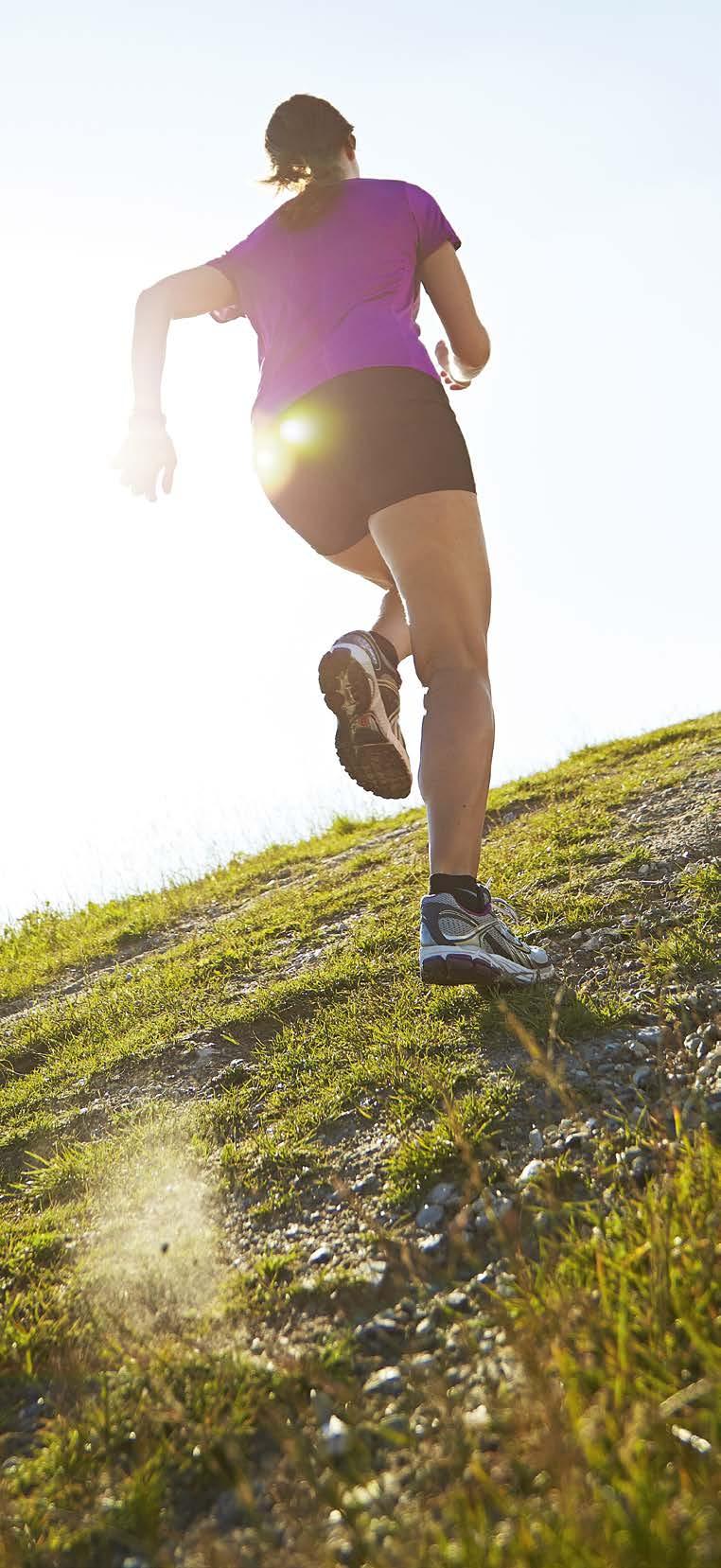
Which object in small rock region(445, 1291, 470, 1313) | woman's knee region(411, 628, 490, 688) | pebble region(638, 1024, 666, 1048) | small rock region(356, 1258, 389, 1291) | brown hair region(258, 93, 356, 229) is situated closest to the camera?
small rock region(445, 1291, 470, 1313)

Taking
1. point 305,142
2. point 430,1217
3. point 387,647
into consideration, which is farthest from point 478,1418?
point 305,142

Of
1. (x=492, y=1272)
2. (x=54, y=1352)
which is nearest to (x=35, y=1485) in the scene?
(x=54, y=1352)

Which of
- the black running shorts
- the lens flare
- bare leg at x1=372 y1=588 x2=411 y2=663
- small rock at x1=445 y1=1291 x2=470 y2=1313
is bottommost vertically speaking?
small rock at x1=445 y1=1291 x2=470 y2=1313

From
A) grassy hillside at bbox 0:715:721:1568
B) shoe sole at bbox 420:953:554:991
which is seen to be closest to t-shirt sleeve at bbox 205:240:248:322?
shoe sole at bbox 420:953:554:991

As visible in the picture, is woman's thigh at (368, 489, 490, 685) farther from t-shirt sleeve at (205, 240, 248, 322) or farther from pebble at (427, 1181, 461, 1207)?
pebble at (427, 1181, 461, 1207)

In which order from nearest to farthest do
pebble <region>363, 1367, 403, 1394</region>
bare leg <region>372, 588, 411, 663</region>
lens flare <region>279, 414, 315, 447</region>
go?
pebble <region>363, 1367, 403, 1394</region> < lens flare <region>279, 414, 315, 447</region> < bare leg <region>372, 588, 411, 663</region>

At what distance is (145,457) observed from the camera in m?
3.30

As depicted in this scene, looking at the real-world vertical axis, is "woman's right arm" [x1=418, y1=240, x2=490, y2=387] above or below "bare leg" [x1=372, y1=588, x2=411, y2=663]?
above

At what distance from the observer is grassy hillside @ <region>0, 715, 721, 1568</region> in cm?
135

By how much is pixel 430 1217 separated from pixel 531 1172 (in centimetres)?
24

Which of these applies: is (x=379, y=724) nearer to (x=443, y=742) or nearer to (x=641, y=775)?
(x=443, y=742)

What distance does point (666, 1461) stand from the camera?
128cm

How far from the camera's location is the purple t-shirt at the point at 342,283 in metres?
3.17

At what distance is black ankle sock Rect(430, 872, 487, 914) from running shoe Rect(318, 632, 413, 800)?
2.01 ft
